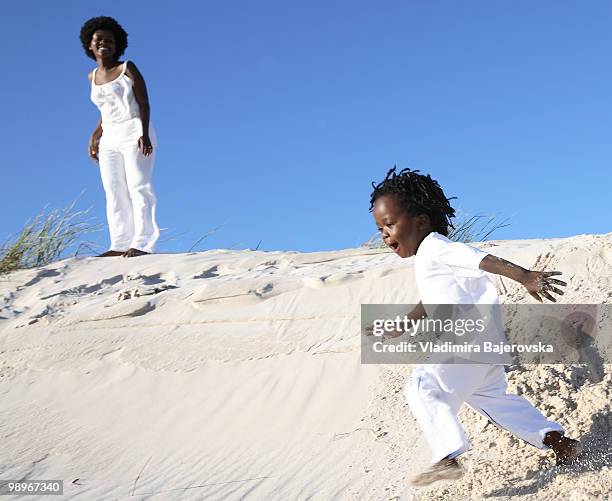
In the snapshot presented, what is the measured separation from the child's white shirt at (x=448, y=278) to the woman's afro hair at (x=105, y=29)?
17.6 ft

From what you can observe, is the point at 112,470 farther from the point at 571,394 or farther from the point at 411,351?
the point at 571,394

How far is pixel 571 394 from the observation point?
357cm

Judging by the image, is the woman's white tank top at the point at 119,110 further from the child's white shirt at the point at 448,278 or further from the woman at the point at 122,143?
Answer: the child's white shirt at the point at 448,278

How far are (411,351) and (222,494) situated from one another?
1.22m

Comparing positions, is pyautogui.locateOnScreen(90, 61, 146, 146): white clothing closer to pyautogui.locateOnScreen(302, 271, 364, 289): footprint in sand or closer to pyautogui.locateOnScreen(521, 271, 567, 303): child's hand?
pyautogui.locateOnScreen(302, 271, 364, 289): footprint in sand

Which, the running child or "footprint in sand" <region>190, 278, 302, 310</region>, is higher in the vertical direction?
"footprint in sand" <region>190, 278, 302, 310</region>

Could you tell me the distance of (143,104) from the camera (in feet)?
23.8

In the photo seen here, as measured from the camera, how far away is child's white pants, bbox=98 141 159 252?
7.22 meters

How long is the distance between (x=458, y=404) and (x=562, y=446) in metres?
0.43

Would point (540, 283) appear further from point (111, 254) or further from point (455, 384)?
point (111, 254)

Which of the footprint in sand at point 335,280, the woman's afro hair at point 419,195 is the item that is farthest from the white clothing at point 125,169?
the woman's afro hair at point 419,195

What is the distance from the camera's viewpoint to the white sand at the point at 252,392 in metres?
3.51

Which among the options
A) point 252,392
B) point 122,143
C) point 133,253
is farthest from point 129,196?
point 252,392

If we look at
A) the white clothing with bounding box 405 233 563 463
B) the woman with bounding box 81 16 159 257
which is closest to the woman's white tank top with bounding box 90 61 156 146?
the woman with bounding box 81 16 159 257
